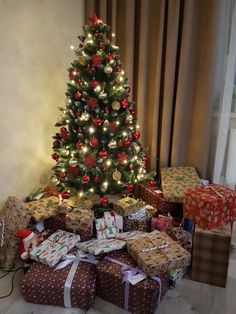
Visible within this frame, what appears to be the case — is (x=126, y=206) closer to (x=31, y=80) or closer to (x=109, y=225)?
(x=109, y=225)

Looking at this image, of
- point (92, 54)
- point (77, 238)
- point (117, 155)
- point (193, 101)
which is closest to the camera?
point (77, 238)

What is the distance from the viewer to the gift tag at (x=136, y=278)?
157cm

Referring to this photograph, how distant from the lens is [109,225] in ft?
6.75

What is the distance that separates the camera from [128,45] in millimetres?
2598

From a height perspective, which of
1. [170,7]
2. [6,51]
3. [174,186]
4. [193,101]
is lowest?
[174,186]

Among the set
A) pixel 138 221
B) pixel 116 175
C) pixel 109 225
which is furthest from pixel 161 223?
pixel 116 175

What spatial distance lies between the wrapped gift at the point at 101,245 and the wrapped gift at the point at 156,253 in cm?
7

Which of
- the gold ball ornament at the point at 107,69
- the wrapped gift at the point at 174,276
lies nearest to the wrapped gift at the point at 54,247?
the wrapped gift at the point at 174,276

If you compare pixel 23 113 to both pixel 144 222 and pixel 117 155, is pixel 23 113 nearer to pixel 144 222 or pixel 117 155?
pixel 117 155

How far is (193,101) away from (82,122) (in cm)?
109

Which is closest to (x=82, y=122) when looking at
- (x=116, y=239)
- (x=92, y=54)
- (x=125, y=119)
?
(x=125, y=119)

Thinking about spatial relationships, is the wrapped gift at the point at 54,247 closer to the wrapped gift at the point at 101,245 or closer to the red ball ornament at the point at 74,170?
the wrapped gift at the point at 101,245

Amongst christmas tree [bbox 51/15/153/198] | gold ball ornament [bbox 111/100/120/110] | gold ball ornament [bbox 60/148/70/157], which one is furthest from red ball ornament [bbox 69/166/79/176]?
gold ball ornament [bbox 111/100/120/110]

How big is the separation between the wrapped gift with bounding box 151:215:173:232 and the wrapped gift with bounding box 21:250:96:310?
659 millimetres
